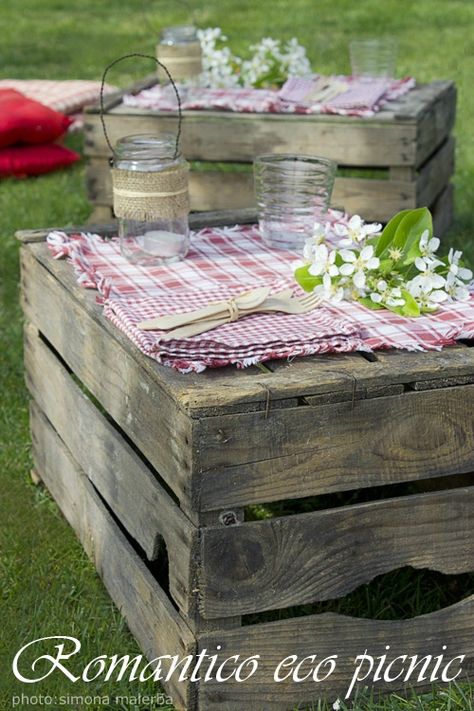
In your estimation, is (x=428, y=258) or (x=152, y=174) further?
(x=152, y=174)

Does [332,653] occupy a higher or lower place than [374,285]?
lower

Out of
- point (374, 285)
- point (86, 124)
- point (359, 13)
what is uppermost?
point (374, 285)

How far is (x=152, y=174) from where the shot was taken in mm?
2449

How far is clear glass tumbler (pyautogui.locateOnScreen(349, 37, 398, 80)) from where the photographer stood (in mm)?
4508

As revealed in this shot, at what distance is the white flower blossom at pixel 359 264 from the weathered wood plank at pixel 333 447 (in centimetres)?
31

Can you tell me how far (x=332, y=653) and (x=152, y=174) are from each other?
1.04 m

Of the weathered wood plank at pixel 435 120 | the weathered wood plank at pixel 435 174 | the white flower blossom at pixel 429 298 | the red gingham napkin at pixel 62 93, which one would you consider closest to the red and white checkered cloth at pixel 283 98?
the weathered wood plank at pixel 435 120

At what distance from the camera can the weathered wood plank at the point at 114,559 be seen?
78.7 inches

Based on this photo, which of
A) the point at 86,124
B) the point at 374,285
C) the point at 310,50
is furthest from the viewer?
the point at 310,50

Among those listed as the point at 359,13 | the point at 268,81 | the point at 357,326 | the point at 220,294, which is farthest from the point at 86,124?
the point at 359,13

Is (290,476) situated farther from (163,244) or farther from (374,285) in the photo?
(163,244)

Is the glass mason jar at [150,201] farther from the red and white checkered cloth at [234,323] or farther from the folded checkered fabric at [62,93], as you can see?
the folded checkered fabric at [62,93]

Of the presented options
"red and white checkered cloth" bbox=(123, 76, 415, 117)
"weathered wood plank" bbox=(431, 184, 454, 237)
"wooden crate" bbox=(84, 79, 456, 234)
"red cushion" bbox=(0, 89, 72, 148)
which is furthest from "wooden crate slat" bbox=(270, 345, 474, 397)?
"red cushion" bbox=(0, 89, 72, 148)

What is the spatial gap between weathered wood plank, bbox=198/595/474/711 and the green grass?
2.9 inches
